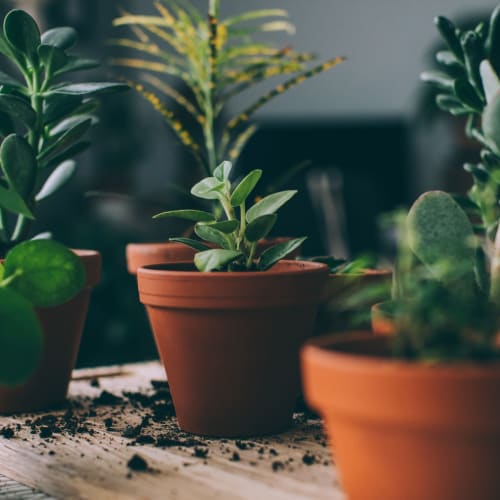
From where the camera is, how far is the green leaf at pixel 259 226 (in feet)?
2.53

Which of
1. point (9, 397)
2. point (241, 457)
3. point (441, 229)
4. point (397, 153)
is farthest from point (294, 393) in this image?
point (397, 153)

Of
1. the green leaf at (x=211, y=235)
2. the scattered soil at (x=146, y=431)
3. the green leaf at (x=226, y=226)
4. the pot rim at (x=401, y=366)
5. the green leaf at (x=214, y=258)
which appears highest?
the green leaf at (x=226, y=226)

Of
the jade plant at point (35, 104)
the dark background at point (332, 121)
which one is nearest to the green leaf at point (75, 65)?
the jade plant at point (35, 104)

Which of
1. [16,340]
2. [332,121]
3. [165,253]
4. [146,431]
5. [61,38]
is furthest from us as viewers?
[332,121]

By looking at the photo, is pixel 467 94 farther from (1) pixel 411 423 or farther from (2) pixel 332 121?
(2) pixel 332 121

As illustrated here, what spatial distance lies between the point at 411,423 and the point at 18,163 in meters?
0.58

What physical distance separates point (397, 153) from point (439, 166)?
0.37 meters

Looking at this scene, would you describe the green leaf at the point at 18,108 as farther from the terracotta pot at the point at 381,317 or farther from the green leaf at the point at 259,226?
the terracotta pot at the point at 381,317

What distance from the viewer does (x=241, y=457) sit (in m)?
0.71

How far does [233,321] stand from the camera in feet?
2.50

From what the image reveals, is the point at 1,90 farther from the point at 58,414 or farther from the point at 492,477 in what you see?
the point at 492,477

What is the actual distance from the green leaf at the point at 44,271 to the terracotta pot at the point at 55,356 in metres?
0.21

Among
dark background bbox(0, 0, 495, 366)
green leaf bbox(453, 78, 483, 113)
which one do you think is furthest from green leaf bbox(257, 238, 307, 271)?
dark background bbox(0, 0, 495, 366)

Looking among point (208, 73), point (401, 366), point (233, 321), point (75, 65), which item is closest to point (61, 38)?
point (75, 65)
